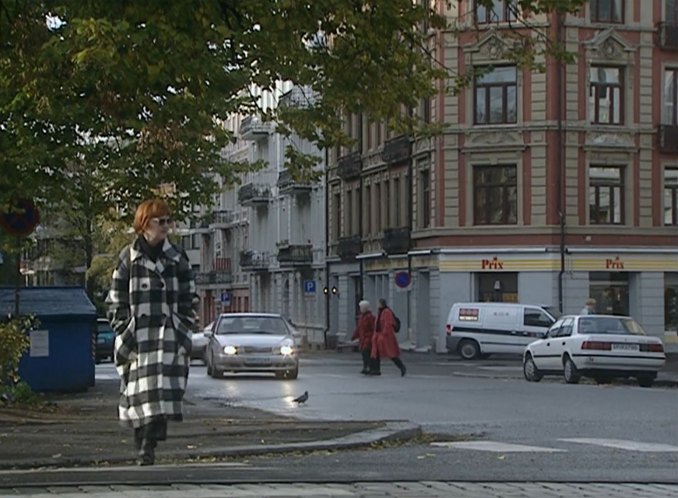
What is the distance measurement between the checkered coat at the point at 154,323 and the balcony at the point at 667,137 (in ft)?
169

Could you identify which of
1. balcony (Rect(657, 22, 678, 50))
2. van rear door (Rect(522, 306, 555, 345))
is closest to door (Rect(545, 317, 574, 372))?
van rear door (Rect(522, 306, 555, 345))

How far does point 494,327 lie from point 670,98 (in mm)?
13582

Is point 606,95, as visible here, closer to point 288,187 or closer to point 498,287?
point 498,287

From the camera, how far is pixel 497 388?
99.5ft

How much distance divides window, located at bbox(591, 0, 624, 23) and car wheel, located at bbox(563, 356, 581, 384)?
29.2m

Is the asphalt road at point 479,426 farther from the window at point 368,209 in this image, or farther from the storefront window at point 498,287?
the window at point 368,209

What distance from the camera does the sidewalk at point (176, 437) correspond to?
1330cm

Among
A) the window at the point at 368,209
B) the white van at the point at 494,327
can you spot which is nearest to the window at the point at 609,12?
the white van at the point at 494,327

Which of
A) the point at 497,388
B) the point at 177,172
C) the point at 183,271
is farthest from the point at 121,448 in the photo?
the point at 497,388

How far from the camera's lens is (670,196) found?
202 feet

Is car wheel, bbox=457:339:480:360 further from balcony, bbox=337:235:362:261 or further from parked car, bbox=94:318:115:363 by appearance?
balcony, bbox=337:235:362:261

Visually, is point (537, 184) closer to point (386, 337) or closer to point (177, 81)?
point (386, 337)

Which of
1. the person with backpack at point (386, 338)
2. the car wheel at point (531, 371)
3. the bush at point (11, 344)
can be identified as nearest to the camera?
the bush at point (11, 344)

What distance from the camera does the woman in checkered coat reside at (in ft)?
35.2
